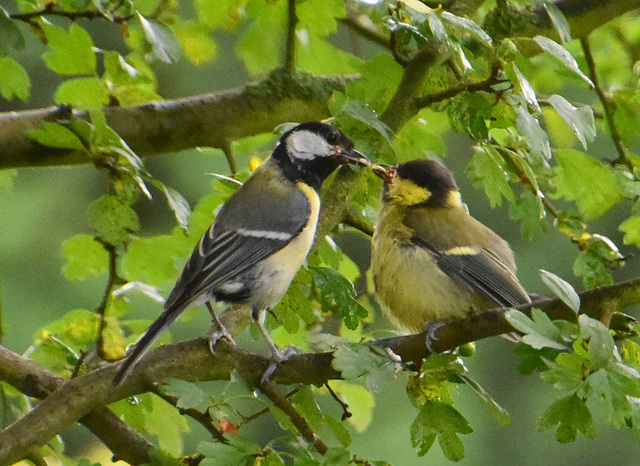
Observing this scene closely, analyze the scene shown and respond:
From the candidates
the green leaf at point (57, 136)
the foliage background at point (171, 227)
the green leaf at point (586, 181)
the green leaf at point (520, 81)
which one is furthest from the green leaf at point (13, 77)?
the foliage background at point (171, 227)

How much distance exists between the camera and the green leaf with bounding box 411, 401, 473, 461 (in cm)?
141

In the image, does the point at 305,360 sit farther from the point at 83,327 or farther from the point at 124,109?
the point at 124,109

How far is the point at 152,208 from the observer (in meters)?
6.41

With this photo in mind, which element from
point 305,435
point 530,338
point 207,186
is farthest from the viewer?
point 207,186

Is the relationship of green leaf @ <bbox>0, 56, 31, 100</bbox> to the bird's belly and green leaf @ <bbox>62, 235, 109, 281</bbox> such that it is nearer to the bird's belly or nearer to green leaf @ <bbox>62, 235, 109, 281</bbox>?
green leaf @ <bbox>62, 235, 109, 281</bbox>

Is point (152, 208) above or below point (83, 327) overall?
below

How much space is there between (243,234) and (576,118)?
0.77 metres

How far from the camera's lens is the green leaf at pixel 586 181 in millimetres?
2000

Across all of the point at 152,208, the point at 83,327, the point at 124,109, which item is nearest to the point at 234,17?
the point at 124,109

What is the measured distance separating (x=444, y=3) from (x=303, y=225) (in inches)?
26.4

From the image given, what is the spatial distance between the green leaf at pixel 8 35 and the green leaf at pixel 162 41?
0.83 feet

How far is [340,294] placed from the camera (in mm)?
1745

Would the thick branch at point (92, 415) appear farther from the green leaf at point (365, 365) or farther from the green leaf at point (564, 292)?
the green leaf at point (564, 292)

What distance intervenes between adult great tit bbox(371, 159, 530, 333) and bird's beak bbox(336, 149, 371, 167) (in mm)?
79
